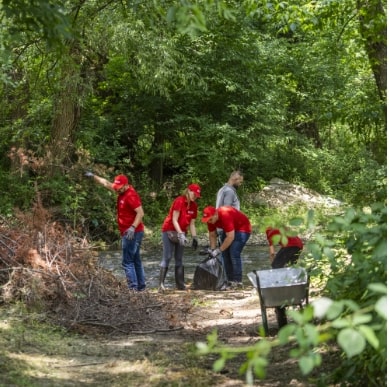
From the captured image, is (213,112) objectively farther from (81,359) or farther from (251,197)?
(81,359)

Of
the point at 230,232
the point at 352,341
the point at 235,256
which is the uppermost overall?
the point at 352,341

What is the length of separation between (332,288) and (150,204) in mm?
17890

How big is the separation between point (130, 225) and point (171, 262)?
5704 millimetres

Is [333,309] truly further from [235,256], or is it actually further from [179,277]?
[179,277]

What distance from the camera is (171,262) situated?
16578 millimetres

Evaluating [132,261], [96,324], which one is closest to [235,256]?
[132,261]

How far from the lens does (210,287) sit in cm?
1161

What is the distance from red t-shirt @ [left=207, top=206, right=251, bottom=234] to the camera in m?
11.4

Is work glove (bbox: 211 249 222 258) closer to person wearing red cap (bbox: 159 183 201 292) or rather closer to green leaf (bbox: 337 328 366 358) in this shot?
person wearing red cap (bbox: 159 183 201 292)

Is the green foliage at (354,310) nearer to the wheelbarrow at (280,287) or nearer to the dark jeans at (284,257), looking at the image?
the wheelbarrow at (280,287)

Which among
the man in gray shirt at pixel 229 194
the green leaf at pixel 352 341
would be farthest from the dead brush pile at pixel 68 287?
the green leaf at pixel 352 341

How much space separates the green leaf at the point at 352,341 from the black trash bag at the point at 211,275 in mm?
8952

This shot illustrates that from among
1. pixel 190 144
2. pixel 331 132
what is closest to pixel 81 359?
pixel 190 144

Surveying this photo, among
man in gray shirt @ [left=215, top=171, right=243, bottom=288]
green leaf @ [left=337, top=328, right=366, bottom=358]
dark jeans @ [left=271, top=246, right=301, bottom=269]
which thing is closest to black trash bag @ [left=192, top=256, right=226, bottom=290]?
man in gray shirt @ [left=215, top=171, right=243, bottom=288]
